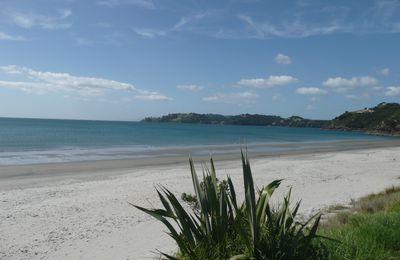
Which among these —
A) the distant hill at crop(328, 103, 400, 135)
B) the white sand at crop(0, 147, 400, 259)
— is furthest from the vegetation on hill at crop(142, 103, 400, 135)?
the white sand at crop(0, 147, 400, 259)

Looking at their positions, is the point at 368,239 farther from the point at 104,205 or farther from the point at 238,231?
the point at 104,205

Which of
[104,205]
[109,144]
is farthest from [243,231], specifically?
[109,144]

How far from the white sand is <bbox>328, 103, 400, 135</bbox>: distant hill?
96305 mm

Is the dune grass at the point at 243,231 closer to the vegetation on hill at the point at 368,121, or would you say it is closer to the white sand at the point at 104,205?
the white sand at the point at 104,205

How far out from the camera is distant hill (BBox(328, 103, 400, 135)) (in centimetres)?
10756

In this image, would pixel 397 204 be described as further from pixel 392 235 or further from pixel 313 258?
pixel 313 258

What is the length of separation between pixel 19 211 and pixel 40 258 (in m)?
3.80

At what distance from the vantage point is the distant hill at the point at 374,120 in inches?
4235

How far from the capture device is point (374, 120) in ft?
418

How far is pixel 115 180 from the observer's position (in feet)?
53.1

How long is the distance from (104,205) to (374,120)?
12928 centimetres

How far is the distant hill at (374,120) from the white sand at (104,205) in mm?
96305

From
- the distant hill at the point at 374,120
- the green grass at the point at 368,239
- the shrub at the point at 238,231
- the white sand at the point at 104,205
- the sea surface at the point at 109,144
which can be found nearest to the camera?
the shrub at the point at 238,231

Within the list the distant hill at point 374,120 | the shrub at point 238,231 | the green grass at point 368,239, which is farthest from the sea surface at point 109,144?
the distant hill at point 374,120
